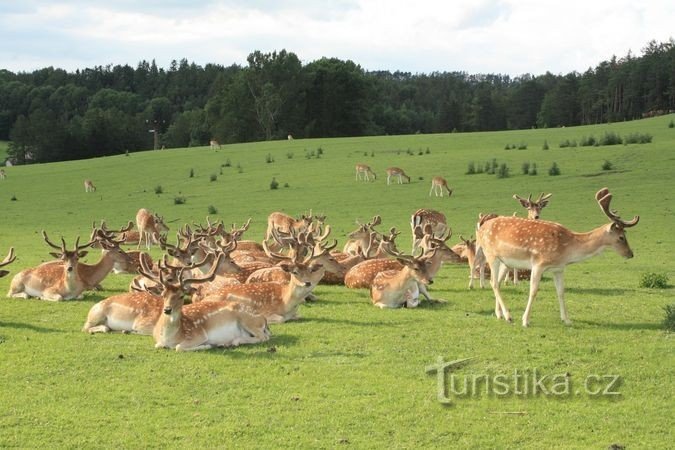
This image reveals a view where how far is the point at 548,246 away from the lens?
9.82 m

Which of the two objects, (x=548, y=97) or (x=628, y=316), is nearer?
(x=628, y=316)

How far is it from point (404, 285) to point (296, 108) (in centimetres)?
6014

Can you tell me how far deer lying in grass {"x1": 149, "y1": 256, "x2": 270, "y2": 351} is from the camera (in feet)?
28.7

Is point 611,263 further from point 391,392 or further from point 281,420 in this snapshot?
point 281,420

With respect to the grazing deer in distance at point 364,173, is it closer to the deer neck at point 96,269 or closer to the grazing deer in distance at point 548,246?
the deer neck at point 96,269

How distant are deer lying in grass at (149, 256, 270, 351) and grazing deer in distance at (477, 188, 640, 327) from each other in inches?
123

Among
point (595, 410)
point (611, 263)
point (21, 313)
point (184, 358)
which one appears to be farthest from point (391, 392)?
point (611, 263)

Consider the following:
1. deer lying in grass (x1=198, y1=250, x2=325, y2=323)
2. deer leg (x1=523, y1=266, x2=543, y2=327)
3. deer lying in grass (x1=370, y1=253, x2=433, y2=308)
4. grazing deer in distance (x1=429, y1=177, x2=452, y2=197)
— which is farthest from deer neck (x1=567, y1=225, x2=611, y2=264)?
grazing deer in distance (x1=429, y1=177, x2=452, y2=197)

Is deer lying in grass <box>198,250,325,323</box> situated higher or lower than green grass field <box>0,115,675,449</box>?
higher

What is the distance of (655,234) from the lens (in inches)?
758

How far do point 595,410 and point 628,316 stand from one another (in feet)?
12.8

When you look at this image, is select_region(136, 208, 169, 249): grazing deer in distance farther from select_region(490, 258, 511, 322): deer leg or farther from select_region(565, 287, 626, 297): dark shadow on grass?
select_region(490, 258, 511, 322): deer leg

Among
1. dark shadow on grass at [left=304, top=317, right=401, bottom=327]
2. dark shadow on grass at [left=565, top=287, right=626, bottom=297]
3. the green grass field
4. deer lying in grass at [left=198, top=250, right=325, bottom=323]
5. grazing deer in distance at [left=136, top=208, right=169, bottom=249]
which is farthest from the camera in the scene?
grazing deer in distance at [left=136, top=208, right=169, bottom=249]

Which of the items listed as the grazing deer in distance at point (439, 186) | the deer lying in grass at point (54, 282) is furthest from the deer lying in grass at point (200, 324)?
the grazing deer in distance at point (439, 186)
